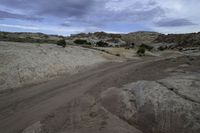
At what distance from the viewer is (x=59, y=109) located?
1091 cm

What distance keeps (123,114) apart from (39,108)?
13.4 ft

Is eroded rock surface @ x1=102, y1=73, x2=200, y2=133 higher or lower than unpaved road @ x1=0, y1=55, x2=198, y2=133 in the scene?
higher

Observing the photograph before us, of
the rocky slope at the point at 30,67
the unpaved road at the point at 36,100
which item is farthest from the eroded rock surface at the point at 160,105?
the rocky slope at the point at 30,67

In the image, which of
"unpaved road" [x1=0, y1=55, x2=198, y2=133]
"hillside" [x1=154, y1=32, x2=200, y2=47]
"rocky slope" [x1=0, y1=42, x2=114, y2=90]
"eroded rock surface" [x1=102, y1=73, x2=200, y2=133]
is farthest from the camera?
"hillside" [x1=154, y1=32, x2=200, y2=47]

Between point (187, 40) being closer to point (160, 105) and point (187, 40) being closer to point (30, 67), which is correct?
point (30, 67)

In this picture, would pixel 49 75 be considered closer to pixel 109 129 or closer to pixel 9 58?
pixel 9 58

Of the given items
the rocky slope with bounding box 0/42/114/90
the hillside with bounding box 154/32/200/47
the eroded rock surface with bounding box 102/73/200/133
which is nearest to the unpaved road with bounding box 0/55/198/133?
the rocky slope with bounding box 0/42/114/90

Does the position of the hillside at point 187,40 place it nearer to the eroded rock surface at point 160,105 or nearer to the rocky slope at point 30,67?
the rocky slope at point 30,67

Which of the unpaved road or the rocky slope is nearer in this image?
the unpaved road

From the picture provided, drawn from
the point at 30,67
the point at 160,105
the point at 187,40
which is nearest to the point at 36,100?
the point at 160,105

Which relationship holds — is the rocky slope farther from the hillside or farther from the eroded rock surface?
the hillside

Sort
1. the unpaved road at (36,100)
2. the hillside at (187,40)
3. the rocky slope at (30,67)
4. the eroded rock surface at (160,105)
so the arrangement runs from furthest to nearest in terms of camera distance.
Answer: the hillside at (187,40), the rocky slope at (30,67), the unpaved road at (36,100), the eroded rock surface at (160,105)

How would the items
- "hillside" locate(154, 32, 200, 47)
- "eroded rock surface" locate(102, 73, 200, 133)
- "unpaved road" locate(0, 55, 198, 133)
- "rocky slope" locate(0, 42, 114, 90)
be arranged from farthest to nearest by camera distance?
"hillside" locate(154, 32, 200, 47)
"rocky slope" locate(0, 42, 114, 90)
"unpaved road" locate(0, 55, 198, 133)
"eroded rock surface" locate(102, 73, 200, 133)

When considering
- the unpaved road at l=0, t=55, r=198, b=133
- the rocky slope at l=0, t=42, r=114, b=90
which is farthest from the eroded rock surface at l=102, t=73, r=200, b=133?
the rocky slope at l=0, t=42, r=114, b=90
